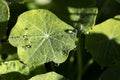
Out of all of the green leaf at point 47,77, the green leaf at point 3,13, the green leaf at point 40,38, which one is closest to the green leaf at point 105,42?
the green leaf at point 40,38

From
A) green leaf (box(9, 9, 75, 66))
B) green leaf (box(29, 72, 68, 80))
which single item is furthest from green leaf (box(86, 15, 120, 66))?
green leaf (box(29, 72, 68, 80))

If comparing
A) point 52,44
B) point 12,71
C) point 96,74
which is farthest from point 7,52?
point 96,74

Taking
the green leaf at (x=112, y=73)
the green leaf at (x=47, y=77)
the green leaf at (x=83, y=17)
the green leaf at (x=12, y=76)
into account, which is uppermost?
the green leaf at (x=83, y=17)

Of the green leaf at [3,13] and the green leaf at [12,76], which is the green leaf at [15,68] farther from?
the green leaf at [3,13]

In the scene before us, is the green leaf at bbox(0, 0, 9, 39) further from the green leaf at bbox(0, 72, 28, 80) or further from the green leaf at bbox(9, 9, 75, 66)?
the green leaf at bbox(0, 72, 28, 80)

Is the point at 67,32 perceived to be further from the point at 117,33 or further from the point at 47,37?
the point at 117,33

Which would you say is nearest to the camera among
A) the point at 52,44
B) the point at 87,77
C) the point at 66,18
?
the point at 52,44
